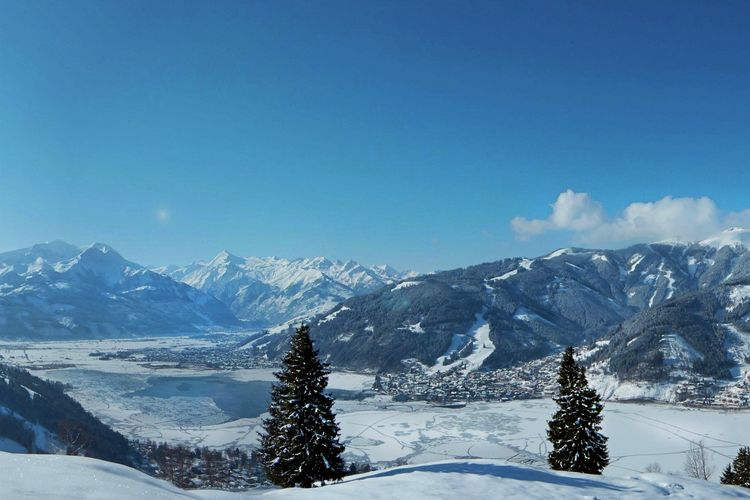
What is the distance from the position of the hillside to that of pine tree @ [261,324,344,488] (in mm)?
3892

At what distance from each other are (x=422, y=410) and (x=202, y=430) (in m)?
70.3

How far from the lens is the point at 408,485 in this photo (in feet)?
69.7

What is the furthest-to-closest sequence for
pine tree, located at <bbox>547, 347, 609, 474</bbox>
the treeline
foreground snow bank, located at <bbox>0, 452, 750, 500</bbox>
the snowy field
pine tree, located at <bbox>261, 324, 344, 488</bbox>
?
the snowy field → the treeline → pine tree, located at <bbox>547, 347, 609, 474</bbox> → pine tree, located at <bbox>261, 324, 344, 488</bbox> → foreground snow bank, located at <bbox>0, 452, 750, 500</bbox>

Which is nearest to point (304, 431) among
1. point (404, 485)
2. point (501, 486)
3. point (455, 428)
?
point (404, 485)

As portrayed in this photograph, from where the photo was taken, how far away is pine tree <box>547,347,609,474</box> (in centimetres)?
3538

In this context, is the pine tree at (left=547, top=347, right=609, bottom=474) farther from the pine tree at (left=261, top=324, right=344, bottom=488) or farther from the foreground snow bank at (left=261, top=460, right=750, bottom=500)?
the pine tree at (left=261, top=324, right=344, bottom=488)

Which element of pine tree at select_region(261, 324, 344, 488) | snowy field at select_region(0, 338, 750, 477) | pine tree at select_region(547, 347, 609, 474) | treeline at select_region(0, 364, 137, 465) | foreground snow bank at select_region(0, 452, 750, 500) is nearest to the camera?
foreground snow bank at select_region(0, 452, 750, 500)

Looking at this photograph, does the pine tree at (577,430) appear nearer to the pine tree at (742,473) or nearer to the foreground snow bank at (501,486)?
the foreground snow bank at (501,486)

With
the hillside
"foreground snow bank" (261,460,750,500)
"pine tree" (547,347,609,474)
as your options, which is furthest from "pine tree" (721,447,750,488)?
"foreground snow bank" (261,460,750,500)

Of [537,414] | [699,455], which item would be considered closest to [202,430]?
[537,414]

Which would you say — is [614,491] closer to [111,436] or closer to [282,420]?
[282,420]

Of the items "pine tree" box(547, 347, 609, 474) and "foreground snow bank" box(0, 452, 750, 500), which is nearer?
"foreground snow bank" box(0, 452, 750, 500)

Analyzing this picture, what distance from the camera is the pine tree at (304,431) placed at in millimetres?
27859

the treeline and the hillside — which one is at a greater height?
the hillside
